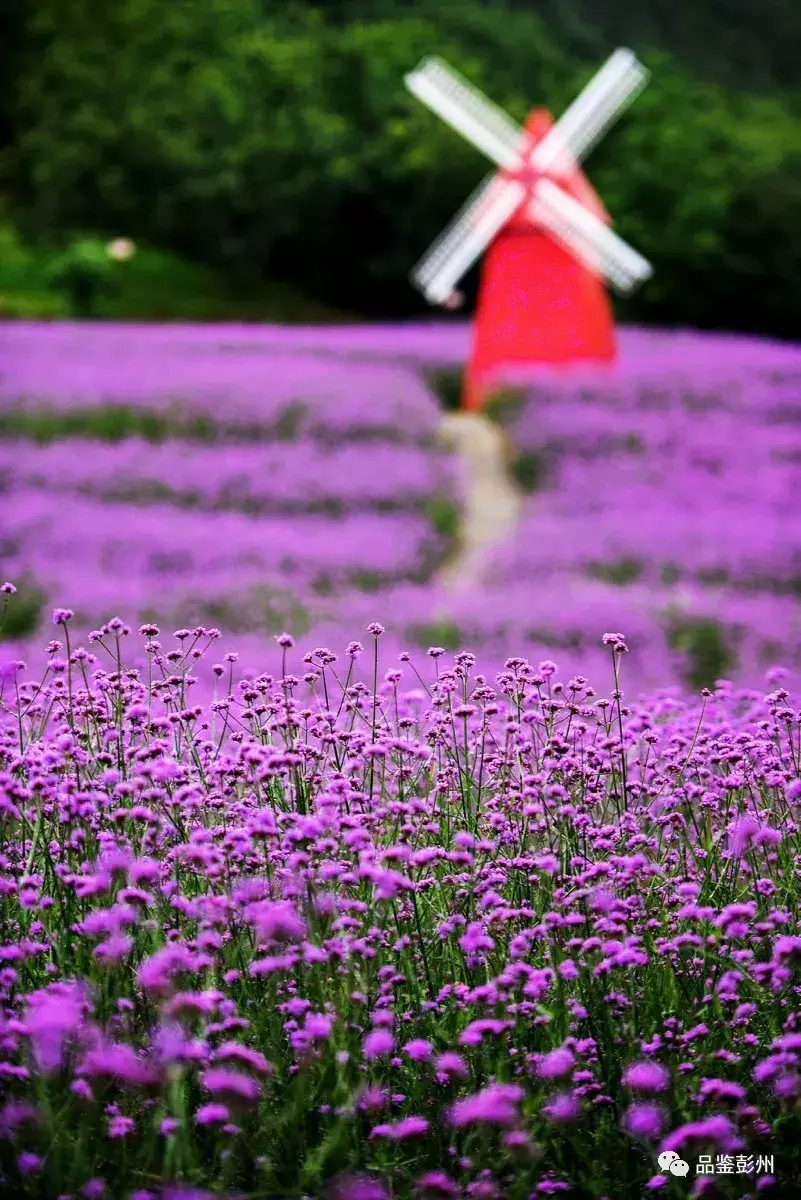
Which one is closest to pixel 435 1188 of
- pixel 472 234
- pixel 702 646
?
pixel 702 646

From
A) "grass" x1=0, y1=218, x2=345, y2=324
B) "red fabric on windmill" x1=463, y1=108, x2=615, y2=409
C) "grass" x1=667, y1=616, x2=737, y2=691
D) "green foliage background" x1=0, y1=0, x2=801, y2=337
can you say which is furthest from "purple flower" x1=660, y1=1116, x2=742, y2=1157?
"grass" x1=0, y1=218, x2=345, y2=324

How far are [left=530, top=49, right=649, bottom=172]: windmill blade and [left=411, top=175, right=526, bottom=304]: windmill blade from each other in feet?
1.58

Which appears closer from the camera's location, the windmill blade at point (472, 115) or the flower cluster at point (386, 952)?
the flower cluster at point (386, 952)

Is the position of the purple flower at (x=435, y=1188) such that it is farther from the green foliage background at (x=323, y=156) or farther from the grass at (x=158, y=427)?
the green foliage background at (x=323, y=156)

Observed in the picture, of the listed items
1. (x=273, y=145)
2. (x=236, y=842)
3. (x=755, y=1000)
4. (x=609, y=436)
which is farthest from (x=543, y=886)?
(x=273, y=145)

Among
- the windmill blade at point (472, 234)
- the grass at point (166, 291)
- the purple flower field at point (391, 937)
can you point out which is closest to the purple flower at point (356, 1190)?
the purple flower field at point (391, 937)

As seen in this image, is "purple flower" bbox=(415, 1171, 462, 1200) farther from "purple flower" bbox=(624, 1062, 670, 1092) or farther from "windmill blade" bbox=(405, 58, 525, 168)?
"windmill blade" bbox=(405, 58, 525, 168)

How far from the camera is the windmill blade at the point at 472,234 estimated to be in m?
16.0

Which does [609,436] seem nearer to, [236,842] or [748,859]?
[748,859]

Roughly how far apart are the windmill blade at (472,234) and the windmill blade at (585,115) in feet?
1.58

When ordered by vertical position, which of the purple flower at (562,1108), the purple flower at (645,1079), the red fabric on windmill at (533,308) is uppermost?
the red fabric on windmill at (533,308)

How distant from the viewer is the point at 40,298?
2817cm

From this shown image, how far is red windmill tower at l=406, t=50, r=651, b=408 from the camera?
51.4 ft

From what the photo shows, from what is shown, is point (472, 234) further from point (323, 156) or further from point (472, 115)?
point (323, 156)
